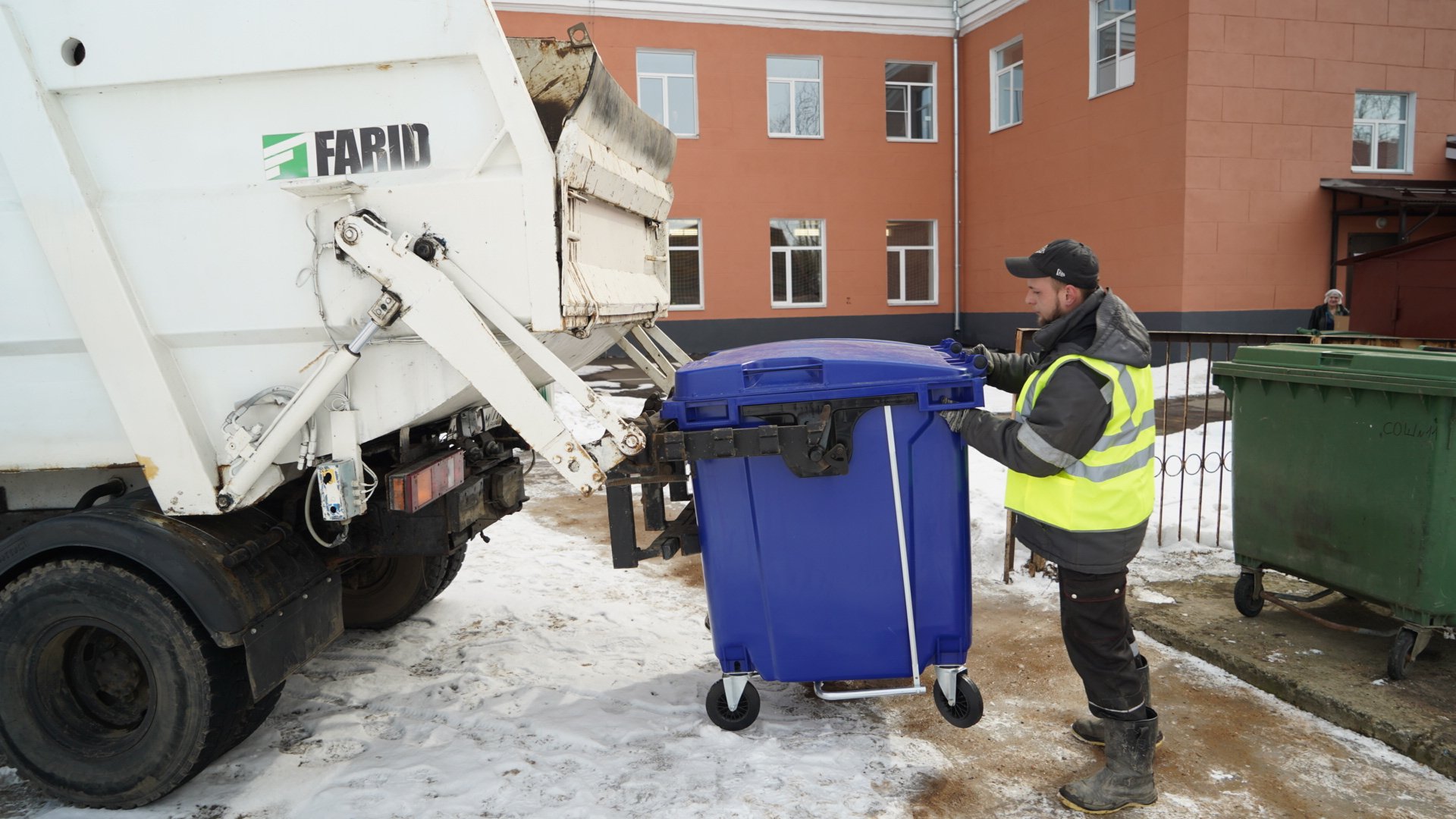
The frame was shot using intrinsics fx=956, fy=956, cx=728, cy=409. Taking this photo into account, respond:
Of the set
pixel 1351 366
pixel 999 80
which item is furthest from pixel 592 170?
pixel 999 80

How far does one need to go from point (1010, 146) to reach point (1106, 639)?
49.6 ft

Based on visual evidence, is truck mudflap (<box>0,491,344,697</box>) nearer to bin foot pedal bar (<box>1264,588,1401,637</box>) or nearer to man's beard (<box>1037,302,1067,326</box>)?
man's beard (<box>1037,302,1067,326</box>)

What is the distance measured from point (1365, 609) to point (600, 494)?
17.2ft

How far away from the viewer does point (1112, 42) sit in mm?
14141

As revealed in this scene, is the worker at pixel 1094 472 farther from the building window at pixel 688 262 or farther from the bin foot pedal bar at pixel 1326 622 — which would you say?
the building window at pixel 688 262

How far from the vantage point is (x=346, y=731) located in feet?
11.2

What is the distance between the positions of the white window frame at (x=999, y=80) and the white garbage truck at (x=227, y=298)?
14.7 m

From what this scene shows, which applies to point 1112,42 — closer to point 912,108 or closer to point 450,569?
point 912,108

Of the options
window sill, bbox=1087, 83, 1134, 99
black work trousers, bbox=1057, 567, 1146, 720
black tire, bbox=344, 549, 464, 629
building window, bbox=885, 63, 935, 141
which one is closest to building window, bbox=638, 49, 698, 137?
building window, bbox=885, 63, 935, 141

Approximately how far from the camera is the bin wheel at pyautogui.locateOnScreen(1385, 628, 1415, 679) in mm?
3463

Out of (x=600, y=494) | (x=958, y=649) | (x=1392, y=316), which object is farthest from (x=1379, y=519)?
(x=1392, y=316)

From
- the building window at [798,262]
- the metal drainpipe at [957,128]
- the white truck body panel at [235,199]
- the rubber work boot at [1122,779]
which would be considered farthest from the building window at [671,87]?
the rubber work boot at [1122,779]

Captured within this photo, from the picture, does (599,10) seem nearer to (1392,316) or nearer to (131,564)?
(1392,316)

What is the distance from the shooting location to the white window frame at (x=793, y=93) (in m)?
17.1
